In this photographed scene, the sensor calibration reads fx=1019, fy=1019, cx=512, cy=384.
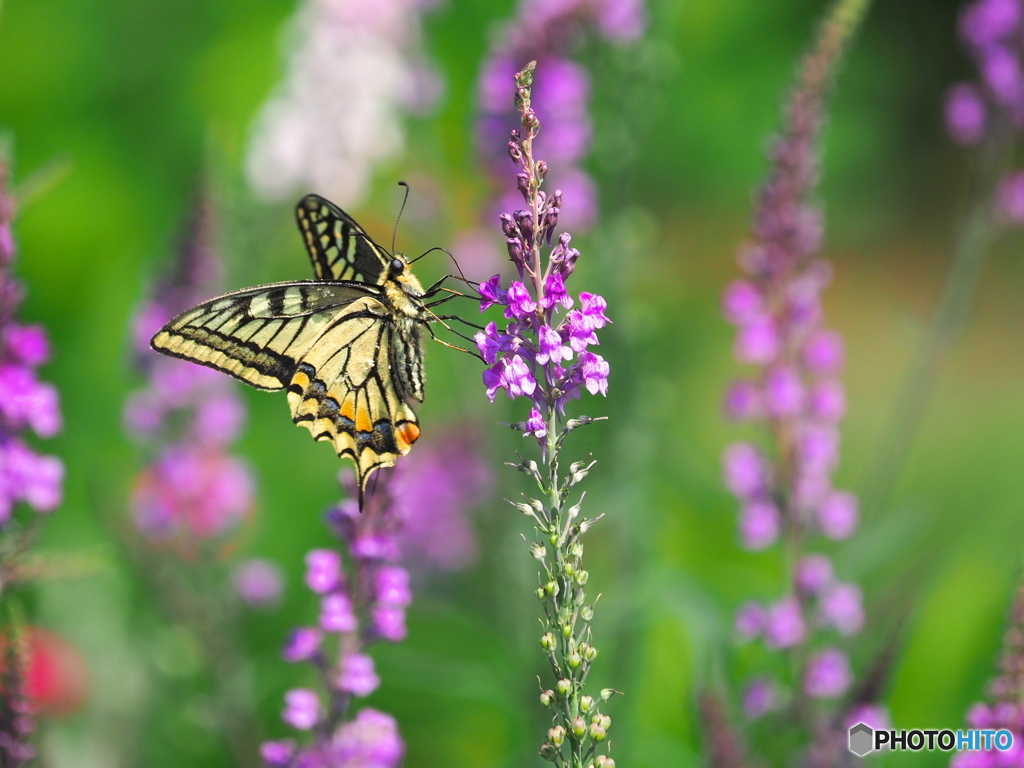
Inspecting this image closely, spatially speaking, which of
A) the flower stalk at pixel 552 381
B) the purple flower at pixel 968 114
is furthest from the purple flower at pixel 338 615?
the purple flower at pixel 968 114

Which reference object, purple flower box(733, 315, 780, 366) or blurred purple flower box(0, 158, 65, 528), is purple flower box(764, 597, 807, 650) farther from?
blurred purple flower box(0, 158, 65, 528)

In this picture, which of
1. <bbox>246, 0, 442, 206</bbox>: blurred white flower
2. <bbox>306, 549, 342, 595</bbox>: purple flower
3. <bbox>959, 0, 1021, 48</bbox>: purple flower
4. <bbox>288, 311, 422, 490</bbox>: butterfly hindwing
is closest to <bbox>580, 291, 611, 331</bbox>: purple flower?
<bbox>288, 311, 422, 490</bbox>: butterfly hindwing

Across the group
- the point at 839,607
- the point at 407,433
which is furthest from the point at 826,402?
the point at 407,433

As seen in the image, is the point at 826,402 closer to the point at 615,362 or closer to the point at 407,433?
the point at 615,362

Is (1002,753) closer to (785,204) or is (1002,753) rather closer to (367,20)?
(785,204)

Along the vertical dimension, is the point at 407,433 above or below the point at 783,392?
below

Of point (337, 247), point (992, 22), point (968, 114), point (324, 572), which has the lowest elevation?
point (324, 572)

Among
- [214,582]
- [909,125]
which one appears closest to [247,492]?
[214,582]
